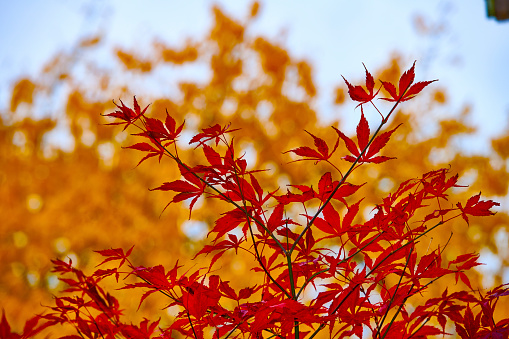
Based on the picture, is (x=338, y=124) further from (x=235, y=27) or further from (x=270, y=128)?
(x=235, y=27)

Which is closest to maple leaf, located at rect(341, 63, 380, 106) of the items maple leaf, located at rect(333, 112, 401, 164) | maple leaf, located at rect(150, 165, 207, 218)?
maple leaf, located at rect(333, 112, 401, 164)

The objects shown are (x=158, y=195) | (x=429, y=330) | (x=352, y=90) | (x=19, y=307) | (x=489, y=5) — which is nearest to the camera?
(x=352, y=90)

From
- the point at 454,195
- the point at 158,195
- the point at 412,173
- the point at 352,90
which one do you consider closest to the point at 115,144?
the point at 158,195

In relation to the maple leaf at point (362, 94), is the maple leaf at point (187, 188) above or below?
below

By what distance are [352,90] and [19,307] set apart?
2.89 metres

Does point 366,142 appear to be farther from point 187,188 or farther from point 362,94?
point 187,188

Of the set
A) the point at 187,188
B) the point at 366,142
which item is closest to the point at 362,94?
the point at 366,142

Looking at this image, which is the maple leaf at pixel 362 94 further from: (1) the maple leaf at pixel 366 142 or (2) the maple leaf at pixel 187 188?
(2) the maple leaf at pixel 187 188

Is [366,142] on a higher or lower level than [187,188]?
higher

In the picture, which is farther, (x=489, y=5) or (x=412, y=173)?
(x=412, y=173)

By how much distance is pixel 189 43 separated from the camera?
146 inches

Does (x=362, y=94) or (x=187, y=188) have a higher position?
(x=362, y=94)

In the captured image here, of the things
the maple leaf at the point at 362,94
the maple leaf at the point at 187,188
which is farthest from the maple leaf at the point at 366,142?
the maple leaf at the point at 187,188

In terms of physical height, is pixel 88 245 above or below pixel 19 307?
above
